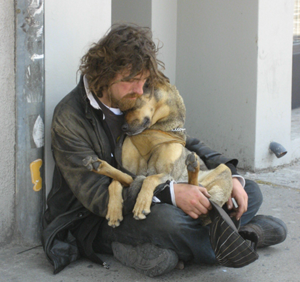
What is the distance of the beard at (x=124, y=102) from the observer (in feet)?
8.44

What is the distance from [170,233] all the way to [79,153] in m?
0.71

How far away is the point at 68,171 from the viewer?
98.3 inches

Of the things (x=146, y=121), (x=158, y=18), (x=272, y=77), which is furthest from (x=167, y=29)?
(x=146, y=121)

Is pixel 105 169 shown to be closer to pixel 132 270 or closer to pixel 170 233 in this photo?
pixel 170 233

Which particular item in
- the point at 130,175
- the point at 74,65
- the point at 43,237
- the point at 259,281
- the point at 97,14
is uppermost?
the point at 97,14

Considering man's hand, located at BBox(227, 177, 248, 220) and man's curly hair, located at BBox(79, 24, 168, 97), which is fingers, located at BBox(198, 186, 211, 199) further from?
man's curly hair, located at BBox(79, 24, 168, 97)

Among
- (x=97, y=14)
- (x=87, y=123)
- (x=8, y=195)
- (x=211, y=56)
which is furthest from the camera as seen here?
(x=211, y=56)

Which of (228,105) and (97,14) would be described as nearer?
(97,14)

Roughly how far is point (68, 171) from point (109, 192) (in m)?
0.29

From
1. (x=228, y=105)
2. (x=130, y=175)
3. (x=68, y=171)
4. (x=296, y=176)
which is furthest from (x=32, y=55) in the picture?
(x=296, y=176)

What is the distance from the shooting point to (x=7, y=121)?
8.92 ft

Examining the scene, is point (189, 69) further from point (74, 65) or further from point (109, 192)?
point (109, 192)

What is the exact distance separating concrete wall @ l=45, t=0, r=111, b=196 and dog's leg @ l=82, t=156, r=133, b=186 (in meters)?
0.59

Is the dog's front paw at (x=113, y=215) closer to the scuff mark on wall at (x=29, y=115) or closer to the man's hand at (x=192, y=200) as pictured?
the man's hand at (x=192, y=200)
